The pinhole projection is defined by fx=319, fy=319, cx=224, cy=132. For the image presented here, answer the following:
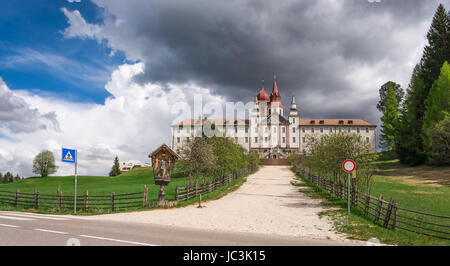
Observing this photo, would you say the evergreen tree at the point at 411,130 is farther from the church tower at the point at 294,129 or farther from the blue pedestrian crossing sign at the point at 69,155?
the blue pedestrian crossing sign at the point at 69,155

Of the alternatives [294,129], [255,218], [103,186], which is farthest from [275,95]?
[255,218]

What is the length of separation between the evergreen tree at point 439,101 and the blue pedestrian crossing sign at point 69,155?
162ft

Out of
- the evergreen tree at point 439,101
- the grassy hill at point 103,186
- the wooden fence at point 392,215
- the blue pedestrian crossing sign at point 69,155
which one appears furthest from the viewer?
the evergreen tree at point 439,101

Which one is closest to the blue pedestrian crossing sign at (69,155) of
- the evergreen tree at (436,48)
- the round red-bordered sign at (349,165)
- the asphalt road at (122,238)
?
the asphalt road at (122,238)

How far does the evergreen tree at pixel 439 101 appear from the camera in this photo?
4925 centimetres

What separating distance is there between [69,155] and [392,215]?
1729cm

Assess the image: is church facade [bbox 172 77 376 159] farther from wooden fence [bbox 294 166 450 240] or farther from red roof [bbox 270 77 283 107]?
wooden fence [bbox 294 166 450 240]

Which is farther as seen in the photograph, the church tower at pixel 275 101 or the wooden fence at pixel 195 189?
the church tower at pixel 275 101

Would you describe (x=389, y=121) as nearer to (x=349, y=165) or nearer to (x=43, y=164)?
(x=349, y=165)
